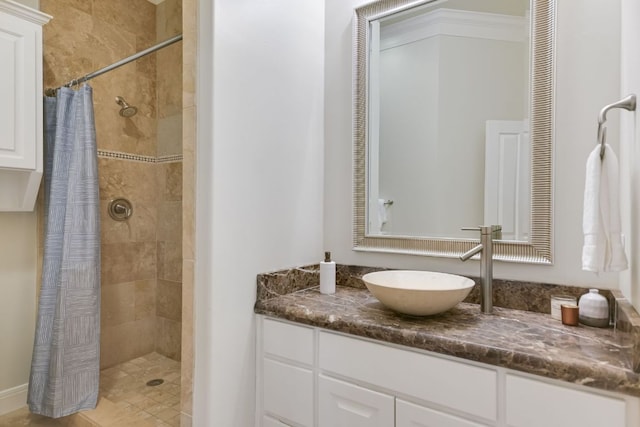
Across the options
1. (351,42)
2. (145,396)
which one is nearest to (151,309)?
(145,396)

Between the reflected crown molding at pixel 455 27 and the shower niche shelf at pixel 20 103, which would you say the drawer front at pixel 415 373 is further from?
the shower niche shelf at pixel 20 103

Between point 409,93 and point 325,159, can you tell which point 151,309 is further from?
point 409,93

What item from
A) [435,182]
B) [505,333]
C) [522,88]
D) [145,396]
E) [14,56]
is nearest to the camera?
[505,333]

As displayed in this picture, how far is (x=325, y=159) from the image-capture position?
6.05 ft

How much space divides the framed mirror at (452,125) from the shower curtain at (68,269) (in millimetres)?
1423

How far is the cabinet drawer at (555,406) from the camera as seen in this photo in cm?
83

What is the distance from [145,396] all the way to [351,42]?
2.20 meters

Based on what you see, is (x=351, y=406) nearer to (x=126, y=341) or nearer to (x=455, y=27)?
(x=455, y=27)

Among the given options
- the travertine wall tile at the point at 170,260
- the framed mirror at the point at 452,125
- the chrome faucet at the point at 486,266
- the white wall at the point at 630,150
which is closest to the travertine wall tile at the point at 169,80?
the travertine wall tile at the point at 170,260

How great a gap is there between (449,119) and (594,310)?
90cm

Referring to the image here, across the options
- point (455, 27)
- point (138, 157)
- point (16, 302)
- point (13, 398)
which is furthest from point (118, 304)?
point (455, 27)

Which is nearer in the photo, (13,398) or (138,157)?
(13,398)

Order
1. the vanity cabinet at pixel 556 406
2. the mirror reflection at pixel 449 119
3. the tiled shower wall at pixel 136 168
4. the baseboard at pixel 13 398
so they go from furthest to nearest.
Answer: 1. the tiled shower wall at pixel 136 168
2. the baseboard at pixel 13 398
3. the mirror reflection at pixel 449 119
4. the vanity cabinet at pixel 556 406

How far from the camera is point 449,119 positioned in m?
1.57
